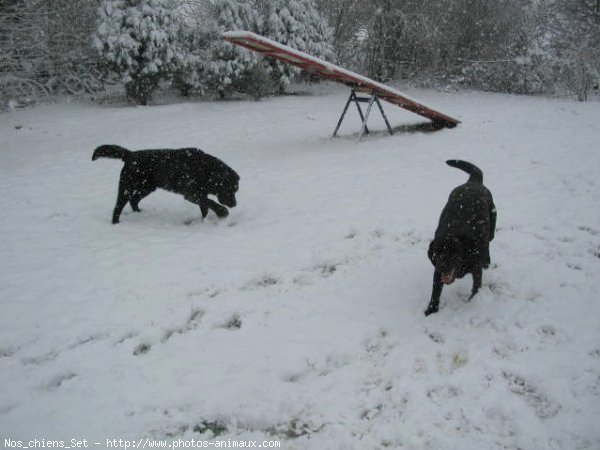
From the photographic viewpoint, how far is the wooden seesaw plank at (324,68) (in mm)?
6963

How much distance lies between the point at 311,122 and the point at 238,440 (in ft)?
33.6

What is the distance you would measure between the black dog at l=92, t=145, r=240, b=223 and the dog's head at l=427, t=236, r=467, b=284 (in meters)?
3.18

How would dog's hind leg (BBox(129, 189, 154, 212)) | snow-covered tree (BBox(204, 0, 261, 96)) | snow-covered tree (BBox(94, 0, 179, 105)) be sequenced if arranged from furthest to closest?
1. snow-covered tree (BBox(204, 0, 261, 96))
2. snow-covered tree (BBox(94, 0, 179, 105))
3. dog's hind leg (BBox(129, 189, 154, 212))

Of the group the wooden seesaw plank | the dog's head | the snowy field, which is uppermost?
the wooden seesaw plank

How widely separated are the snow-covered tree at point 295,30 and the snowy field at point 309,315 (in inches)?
370

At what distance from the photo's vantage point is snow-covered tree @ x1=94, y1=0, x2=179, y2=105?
42.2 ft

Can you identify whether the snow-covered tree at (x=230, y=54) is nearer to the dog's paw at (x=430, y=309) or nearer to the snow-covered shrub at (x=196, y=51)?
the snow-covered shrub at (x=196, y=51)

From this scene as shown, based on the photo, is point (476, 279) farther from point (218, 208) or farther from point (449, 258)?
point (218, 208)

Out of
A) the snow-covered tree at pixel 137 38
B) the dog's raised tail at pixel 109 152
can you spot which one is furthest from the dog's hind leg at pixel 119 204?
the snow-covered tree at pixel 137 38

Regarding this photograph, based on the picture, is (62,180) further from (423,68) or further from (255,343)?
(423,68)

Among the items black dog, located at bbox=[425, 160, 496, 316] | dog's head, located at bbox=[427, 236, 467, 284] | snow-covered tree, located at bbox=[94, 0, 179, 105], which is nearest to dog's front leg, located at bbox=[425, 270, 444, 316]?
black dog, located at bbox=[425, 160, 496, 316]

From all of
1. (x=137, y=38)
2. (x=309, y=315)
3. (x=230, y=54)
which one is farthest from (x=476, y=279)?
(x=137, y=38)

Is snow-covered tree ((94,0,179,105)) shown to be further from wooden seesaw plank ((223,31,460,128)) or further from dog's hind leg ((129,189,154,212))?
dog's hind leg ((129,189,154,212))

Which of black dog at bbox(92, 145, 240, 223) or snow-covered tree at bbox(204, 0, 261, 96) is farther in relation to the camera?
snow-covered tree at bbox(204, 0, 261, 96)
